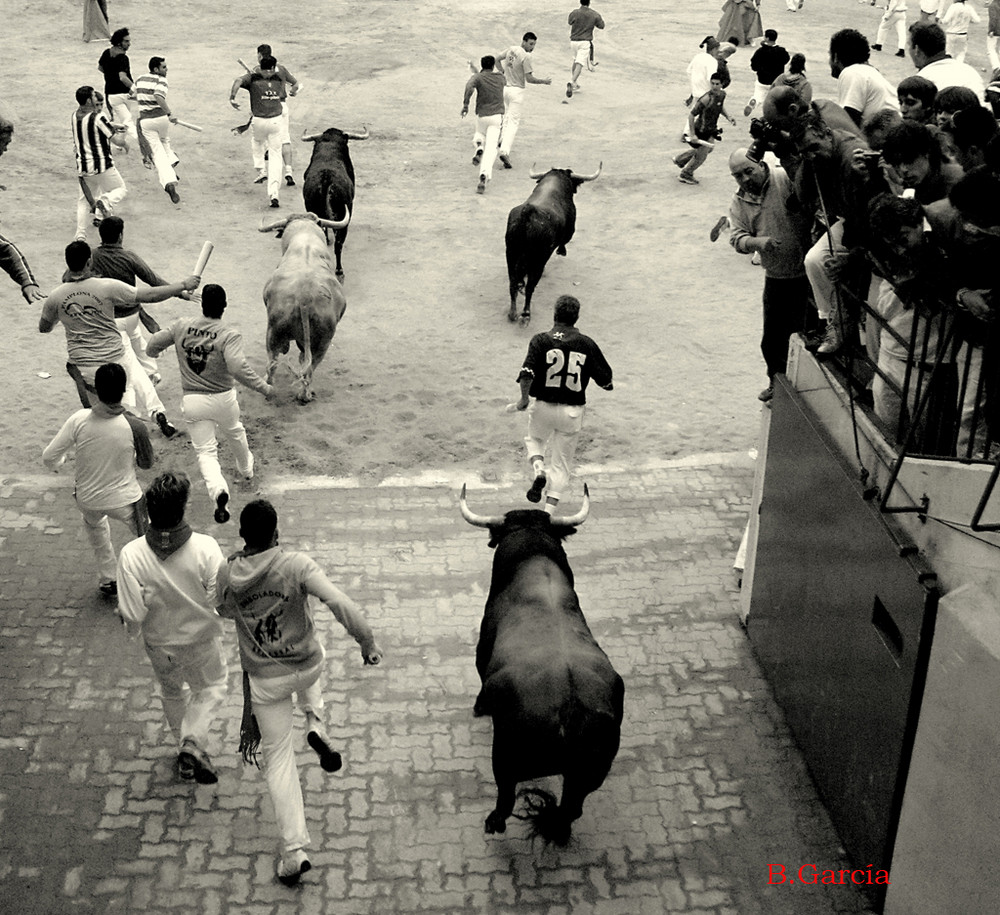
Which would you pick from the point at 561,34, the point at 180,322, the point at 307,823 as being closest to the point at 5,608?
the point at 180,322

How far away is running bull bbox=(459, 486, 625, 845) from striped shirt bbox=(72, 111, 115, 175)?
31.3 ft

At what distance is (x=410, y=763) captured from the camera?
22.3ft

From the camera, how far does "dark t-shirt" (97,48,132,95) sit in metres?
16.4

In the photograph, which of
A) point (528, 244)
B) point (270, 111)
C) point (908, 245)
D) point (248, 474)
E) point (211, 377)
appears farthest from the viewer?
point (270, 111)

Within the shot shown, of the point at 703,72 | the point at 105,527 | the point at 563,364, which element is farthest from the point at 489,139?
the point at 105,527

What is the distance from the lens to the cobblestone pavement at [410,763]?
597 centimetres

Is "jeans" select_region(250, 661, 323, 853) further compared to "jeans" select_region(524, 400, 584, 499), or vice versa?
"jeans" select_region(524, 400, 584, 499)

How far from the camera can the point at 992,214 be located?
16.5 feet

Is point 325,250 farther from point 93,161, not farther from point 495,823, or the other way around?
point 495,823


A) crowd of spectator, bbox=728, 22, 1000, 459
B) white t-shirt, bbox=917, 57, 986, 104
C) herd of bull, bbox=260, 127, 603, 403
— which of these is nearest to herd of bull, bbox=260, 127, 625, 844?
crowd of spectator, bbox=728, 22, 1000, 459

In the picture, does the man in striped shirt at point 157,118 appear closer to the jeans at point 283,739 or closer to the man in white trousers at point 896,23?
the jeans at point 283,739

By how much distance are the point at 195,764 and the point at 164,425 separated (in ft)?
14.7

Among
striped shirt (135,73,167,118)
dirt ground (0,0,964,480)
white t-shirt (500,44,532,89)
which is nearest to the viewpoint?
dirt ground (0,0,964,480)

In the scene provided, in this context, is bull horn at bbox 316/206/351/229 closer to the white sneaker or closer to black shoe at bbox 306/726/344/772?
the white sneaker
